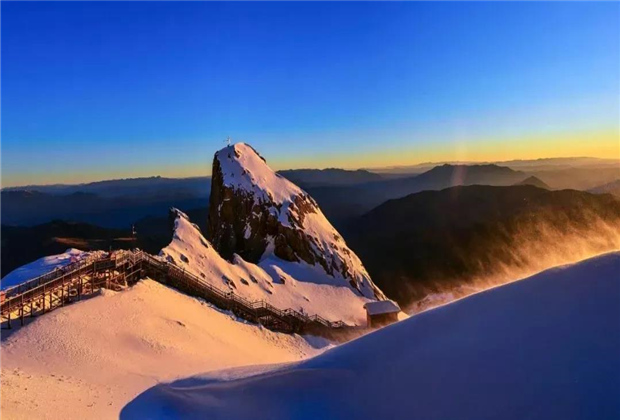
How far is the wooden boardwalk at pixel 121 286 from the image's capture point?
26.8 meters

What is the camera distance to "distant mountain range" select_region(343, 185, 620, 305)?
277 ft

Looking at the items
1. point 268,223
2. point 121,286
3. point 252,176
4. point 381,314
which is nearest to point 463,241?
point 252,176

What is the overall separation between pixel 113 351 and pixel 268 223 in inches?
1578

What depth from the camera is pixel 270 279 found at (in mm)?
52875

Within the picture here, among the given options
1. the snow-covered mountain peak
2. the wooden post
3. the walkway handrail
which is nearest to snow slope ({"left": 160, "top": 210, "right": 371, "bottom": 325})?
the walkway handrail

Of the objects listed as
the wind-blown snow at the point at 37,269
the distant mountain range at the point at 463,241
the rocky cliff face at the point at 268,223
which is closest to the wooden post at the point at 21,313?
the wind-blown snow at the point at 37,269

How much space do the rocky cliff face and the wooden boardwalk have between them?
1631 cm

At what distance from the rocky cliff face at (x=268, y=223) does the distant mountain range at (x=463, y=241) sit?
23.9 m

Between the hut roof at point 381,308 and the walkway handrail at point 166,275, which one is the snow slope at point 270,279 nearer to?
the walkway handrail at point 166,275

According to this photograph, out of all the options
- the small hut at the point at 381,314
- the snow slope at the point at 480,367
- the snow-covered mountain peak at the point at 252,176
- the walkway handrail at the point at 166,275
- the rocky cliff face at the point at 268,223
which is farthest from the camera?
the snow-covered mountain peak at the point at 252,176

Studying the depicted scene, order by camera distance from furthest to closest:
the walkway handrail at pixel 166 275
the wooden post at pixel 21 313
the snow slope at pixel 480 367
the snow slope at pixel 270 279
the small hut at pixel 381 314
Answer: the snow slope at pixel 270 279
the small hut at pixel 381 314
the walkway handrail at pixel 166 275
the wooden post at pixel 21 313
the snow slope at pixel 480 367

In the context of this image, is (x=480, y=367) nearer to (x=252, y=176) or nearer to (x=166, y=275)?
(x=166, y=275)

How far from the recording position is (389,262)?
11088cm

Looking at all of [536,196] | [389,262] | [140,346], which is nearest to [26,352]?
[140,346]
